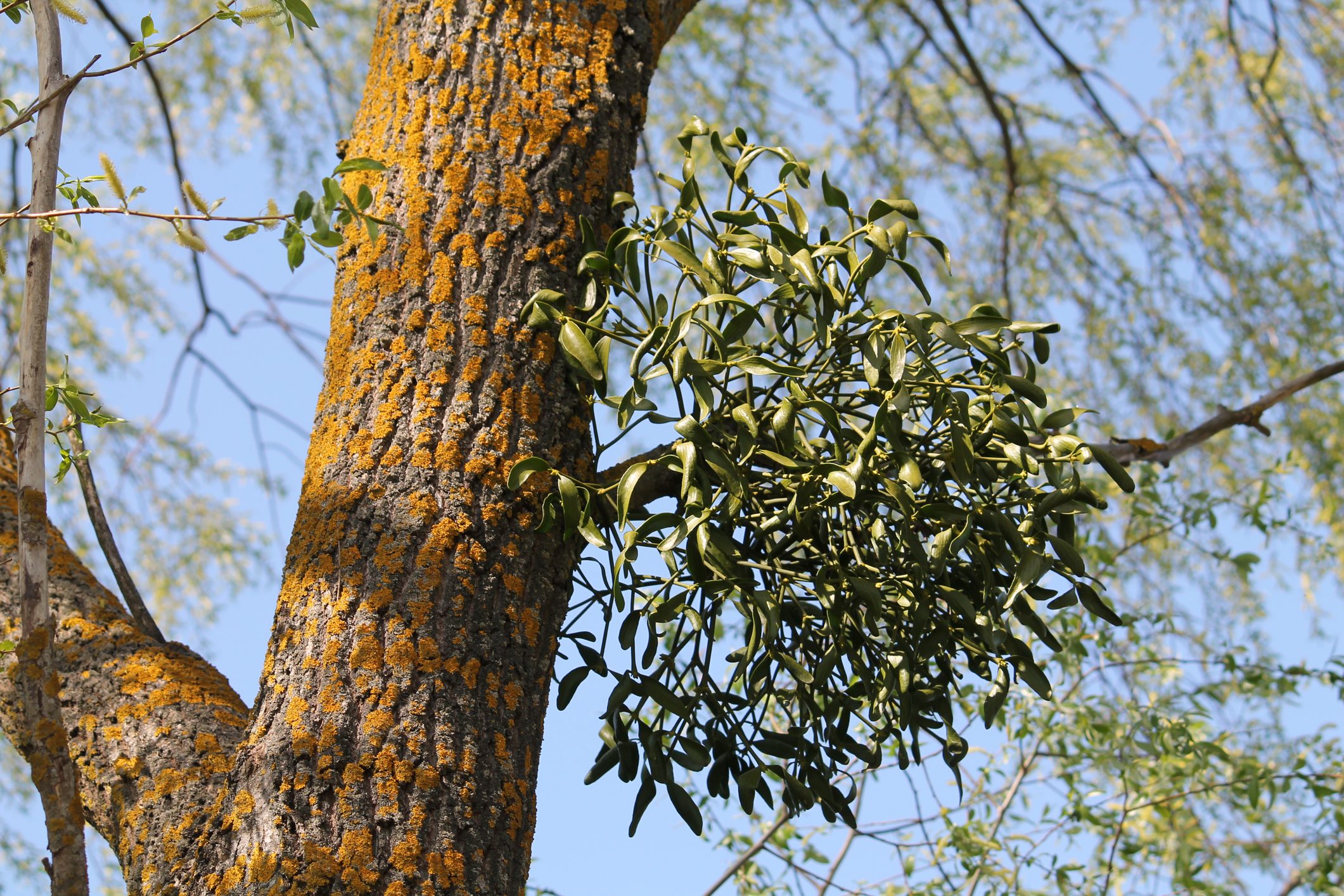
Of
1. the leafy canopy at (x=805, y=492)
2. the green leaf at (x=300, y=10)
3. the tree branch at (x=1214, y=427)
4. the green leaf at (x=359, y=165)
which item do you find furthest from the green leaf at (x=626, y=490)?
the tree branch at (x=1214, y=427)

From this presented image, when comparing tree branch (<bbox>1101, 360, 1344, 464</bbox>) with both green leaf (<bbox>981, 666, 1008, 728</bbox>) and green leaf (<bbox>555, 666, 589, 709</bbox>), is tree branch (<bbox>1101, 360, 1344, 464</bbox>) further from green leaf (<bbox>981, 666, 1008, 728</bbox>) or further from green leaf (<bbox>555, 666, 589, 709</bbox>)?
green leaf (<bbox>555, 666, 589, 709</bbox>)

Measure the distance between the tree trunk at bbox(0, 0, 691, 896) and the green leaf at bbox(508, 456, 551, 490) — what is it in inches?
1.0

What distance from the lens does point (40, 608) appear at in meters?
0.92

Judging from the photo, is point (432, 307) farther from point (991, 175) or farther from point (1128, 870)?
point (991, 175)

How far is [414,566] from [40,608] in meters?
0.29

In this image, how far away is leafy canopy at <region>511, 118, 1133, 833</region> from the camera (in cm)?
110

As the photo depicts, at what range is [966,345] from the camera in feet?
3.75

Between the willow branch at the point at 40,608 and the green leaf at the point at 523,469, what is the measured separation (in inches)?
14.7

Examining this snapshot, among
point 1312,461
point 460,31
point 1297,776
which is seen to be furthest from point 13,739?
point 1312,461

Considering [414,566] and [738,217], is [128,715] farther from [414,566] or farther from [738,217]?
[738,217]

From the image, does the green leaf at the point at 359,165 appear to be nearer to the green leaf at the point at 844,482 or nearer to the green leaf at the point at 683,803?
the green leaf at the point at 844,482

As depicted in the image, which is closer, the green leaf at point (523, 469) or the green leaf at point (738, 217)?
the green leaf at point (523, 469)

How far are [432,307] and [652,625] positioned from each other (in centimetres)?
38

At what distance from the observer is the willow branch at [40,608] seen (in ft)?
2.95
